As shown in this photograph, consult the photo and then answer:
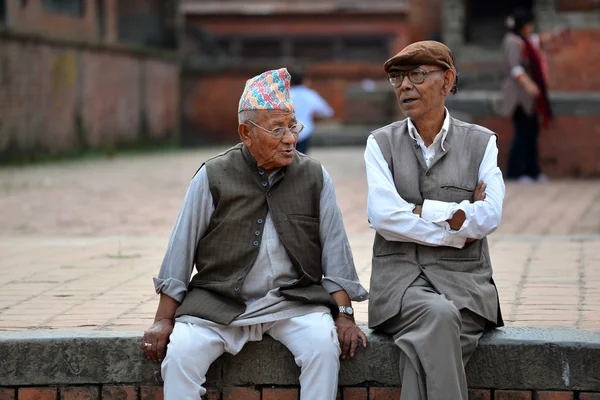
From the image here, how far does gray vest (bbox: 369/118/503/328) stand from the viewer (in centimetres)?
429

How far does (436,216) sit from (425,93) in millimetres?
490

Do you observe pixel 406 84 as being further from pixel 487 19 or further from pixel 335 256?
pixel 487 19

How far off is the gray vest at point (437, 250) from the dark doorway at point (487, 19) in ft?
52.2

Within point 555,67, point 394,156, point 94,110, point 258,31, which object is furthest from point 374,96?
point 394,156

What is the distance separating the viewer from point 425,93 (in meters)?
4.41

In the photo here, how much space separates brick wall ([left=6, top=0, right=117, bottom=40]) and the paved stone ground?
5.88 m

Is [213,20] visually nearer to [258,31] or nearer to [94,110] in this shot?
[258,31]

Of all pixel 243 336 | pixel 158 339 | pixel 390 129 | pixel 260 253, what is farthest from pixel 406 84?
pixel 158 339

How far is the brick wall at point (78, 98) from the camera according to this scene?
61.5ft

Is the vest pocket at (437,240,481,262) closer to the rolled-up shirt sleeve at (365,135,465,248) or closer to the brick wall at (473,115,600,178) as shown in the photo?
the rolled-up shirt sleeve at (365,135,465,248)

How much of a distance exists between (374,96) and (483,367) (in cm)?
1776

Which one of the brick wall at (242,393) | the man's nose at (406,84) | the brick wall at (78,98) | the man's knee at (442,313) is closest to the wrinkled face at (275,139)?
the man's nose at (406,84)

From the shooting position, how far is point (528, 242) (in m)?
7.55

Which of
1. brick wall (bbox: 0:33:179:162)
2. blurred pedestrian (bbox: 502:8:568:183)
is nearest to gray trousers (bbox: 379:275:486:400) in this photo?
blurred pedestrian (bbox: 502:8:568:183)
